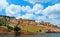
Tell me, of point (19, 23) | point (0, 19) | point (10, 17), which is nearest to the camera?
point (0, 19)

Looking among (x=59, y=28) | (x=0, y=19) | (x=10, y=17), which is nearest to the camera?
(x=0, y=19)

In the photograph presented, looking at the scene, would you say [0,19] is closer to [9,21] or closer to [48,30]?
[9,21]

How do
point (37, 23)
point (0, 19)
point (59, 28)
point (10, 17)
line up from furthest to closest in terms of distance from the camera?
point (59, 28) → point (37, 23) → point (10, 17) → point (0, 19)

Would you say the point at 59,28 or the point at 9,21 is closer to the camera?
the point at 9,21

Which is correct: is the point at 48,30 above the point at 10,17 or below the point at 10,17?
below

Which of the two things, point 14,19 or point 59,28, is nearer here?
point 14,19

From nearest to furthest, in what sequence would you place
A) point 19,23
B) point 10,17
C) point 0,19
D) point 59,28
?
point 0,19 → point 10,17 → point 19,23 → point 59,28

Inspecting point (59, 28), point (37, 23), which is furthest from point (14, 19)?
point (59, 28)

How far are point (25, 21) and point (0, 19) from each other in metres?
17.0

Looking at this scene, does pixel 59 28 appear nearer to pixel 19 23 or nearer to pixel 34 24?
pixel 34 24

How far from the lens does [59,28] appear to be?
90.2m

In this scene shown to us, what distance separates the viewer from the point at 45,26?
265ft

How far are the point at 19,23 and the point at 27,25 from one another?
11.3ft

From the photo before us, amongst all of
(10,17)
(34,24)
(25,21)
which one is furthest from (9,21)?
(34,24)
